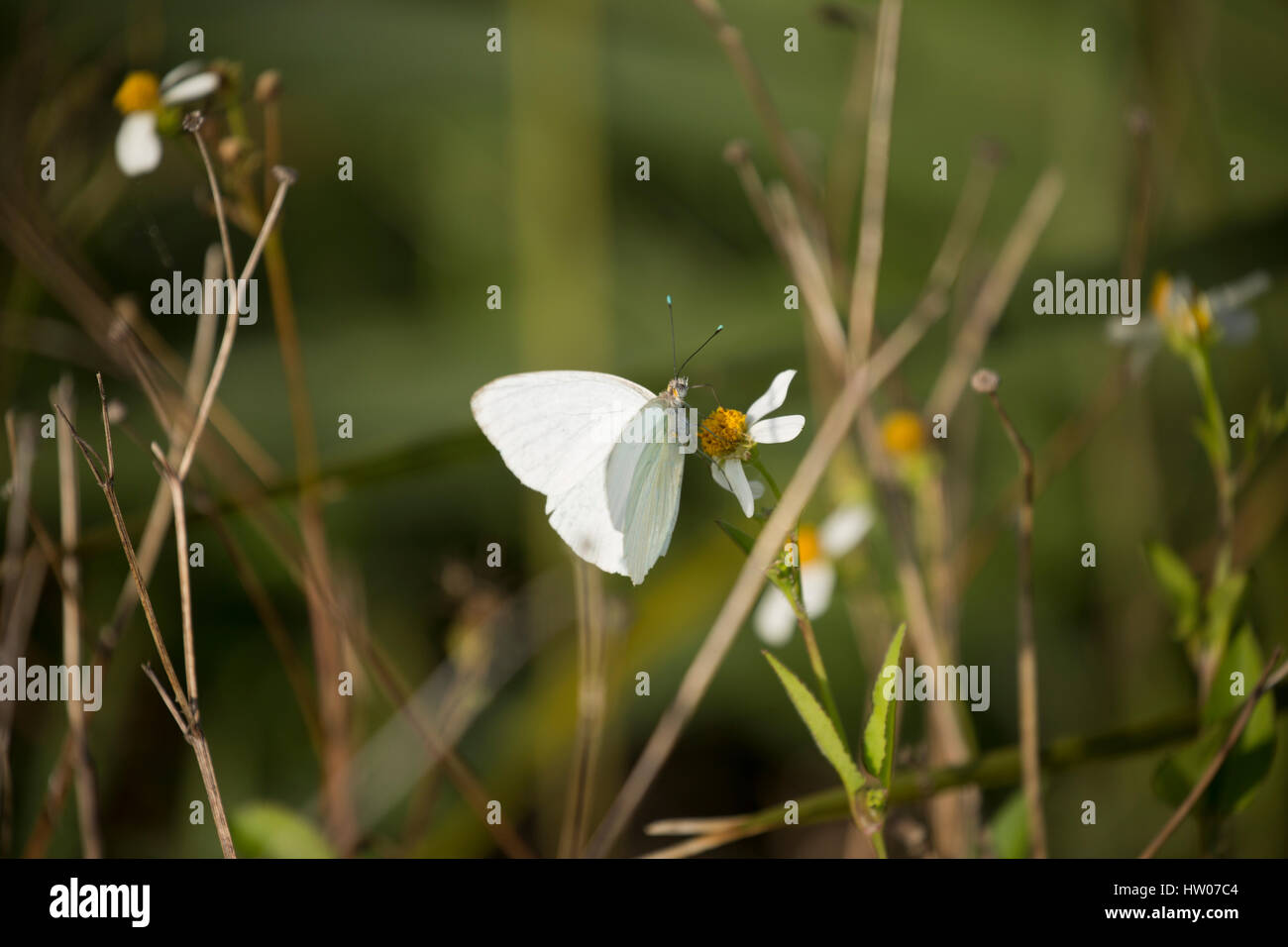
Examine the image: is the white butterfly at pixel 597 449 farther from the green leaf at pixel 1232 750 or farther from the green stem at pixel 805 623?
the green leaf at pixel 1232 750

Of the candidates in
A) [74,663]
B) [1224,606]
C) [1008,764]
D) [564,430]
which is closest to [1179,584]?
[1224,606]

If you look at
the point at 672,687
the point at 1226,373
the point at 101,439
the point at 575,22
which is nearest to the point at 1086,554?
the point at 1226,373

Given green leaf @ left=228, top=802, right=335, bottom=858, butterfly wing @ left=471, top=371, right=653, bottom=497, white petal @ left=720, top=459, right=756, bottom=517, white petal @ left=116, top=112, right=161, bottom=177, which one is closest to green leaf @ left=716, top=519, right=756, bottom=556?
white petal @ left=720, top=459, right=756, bottom=517

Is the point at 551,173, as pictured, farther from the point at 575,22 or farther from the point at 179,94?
the point at 179,94

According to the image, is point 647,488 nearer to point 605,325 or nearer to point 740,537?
point 740,537
